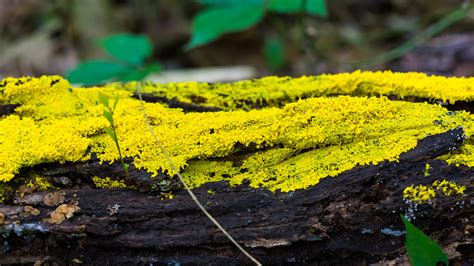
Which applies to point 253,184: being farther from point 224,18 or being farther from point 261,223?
point 224,18

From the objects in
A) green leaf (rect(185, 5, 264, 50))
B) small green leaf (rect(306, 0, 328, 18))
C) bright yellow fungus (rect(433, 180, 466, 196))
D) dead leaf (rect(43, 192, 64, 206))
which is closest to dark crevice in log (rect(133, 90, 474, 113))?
bright yellow fungus (rect(433, 180, 466, 196))

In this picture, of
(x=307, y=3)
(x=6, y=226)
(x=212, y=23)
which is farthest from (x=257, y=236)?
(x=307, y=3)

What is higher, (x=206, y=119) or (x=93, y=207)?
(x=206, y=119)

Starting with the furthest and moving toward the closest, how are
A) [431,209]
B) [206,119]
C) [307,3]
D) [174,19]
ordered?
[174,19] < [307,3] < [206,119] < [431,209]

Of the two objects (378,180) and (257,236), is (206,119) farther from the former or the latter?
(378,180)

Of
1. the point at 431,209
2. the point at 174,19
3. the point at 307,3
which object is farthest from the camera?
the point at 174,19

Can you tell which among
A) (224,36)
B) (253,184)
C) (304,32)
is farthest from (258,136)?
(224,36)

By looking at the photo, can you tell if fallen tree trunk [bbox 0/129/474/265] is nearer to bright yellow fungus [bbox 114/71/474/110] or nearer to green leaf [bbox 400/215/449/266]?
green leaf [bbox 400/215/449/266]
